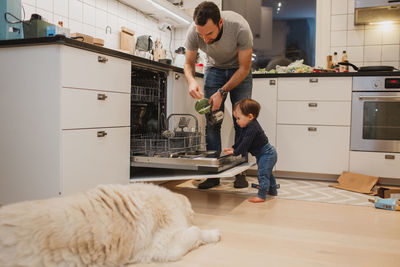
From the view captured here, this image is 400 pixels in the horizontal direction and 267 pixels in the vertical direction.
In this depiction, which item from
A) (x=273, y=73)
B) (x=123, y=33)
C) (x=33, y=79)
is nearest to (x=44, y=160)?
(x=33, y=79)

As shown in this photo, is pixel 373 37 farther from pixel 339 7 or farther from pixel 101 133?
pixel 101 133

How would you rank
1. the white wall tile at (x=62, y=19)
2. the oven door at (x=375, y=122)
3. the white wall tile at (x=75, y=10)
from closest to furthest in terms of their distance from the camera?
the white wall tile at (x=62, y=19)
the white wall tile at (x=75, y=10)
the oven door at (x=375, y=122)

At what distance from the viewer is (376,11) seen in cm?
378

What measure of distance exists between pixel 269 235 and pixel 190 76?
146 cm

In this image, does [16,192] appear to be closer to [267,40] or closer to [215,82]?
[215,82]

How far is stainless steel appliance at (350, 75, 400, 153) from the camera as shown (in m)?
3.36

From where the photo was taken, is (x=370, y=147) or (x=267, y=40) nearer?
(x=370, y=147)

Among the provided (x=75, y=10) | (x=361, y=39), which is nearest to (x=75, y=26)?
(x=75, y=10)

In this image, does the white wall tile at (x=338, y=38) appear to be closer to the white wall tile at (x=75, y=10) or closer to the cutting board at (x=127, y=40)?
the cutting board at (x=127, y=40)

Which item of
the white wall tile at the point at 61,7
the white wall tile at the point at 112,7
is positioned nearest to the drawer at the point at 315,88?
the white wall tile at the point at 112,7

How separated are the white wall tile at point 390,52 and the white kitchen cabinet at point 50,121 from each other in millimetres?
3207

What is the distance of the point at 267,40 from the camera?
15.3ft

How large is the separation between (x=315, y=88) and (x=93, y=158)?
2279 mm

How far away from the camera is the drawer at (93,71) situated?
6.34ft
